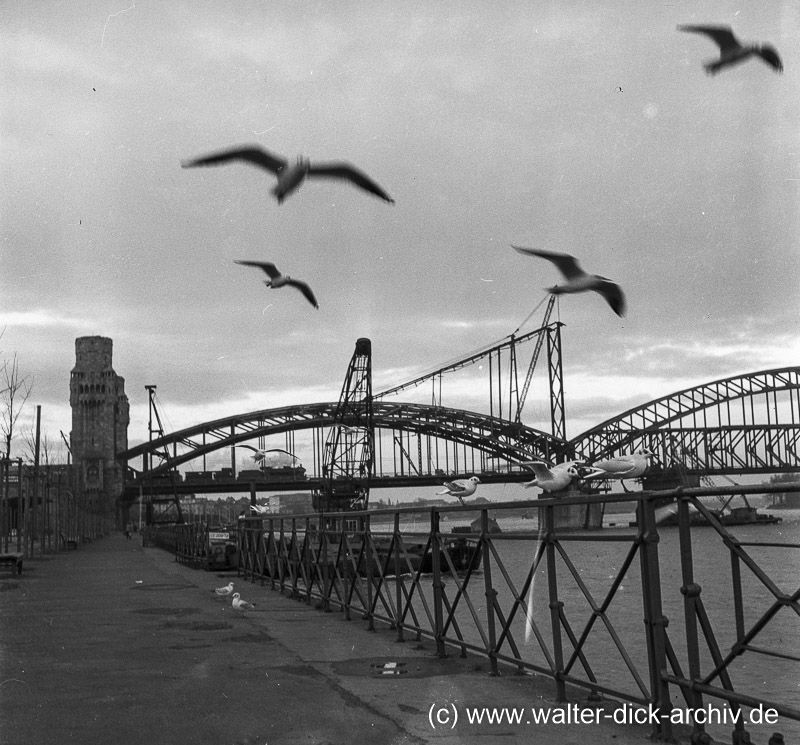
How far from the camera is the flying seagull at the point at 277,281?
13109 millimetres

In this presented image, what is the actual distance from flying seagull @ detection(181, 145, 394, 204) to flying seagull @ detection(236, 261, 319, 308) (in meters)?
2.86

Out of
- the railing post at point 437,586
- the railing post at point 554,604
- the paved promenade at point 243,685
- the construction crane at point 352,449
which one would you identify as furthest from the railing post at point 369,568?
the construction crane at point 352,449

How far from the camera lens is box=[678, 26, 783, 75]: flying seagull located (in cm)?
909

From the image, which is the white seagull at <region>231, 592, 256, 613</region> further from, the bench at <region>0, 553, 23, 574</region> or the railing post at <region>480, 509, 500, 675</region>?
the bench at <region>0, 553, 23, 574</region>

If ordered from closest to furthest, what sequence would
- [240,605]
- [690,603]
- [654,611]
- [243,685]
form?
[690,603], [654,611], [243,685], [240,605]

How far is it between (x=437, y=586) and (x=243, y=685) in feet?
8.76

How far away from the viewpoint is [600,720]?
23.2 ft

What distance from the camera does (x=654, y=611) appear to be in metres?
6.46

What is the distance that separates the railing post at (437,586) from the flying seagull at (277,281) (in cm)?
382

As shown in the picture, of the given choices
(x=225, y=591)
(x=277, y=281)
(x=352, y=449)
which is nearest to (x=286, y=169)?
(x=277, y=281)

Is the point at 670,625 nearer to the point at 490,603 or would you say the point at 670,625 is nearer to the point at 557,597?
the point at 490,603

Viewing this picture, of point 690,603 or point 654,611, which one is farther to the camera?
point 654,611

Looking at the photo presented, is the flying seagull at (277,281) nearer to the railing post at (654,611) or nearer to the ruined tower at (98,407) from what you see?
the railing post at (654,611)

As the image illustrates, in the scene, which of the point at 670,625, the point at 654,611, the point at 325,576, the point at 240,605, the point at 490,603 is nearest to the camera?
the point at 654,611
